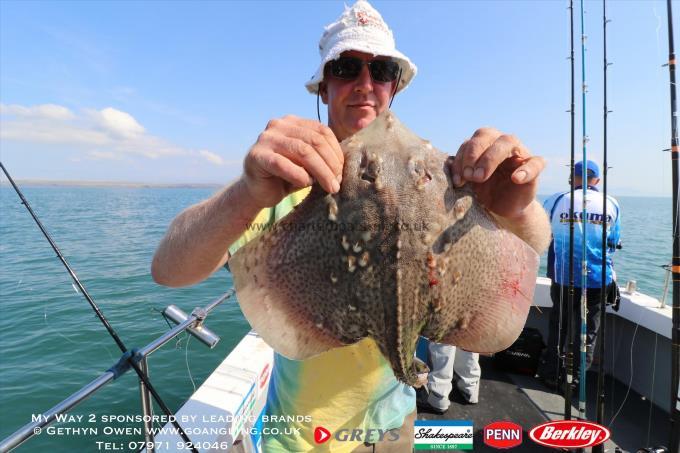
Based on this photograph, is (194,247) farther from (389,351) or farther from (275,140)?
(389,351)

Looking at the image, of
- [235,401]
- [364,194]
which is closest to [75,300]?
[235,401]

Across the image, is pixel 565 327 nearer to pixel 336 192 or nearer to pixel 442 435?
pixel 442 435

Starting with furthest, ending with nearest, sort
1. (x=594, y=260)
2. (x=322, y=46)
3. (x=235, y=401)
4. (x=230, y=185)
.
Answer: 1. (x=594, y=260)
2. (x=235, y=401)
3. (x=322, y=46)
4. (x=230, y=185)

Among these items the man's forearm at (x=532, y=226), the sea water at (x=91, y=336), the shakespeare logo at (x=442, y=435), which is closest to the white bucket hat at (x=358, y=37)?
the man's forearm at (x=532, y=226)

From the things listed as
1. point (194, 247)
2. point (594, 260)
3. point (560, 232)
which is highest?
point (194, 247)

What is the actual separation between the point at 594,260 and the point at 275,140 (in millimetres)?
7198

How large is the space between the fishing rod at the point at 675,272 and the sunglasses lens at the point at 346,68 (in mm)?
4620

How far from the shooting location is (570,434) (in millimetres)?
4887

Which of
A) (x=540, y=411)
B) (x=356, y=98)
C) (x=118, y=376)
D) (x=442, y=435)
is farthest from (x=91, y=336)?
(x=356, y=98)

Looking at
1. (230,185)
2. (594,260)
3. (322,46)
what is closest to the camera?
(230,185)

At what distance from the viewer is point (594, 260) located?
6719mm

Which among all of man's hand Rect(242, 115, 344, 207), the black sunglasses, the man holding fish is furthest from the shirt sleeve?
man's hand Rect(242, 115, 344, 207)

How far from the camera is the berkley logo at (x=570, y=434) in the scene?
4.64 metres

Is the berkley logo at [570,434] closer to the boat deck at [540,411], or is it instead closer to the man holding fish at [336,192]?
the boat deck at [540,411]
